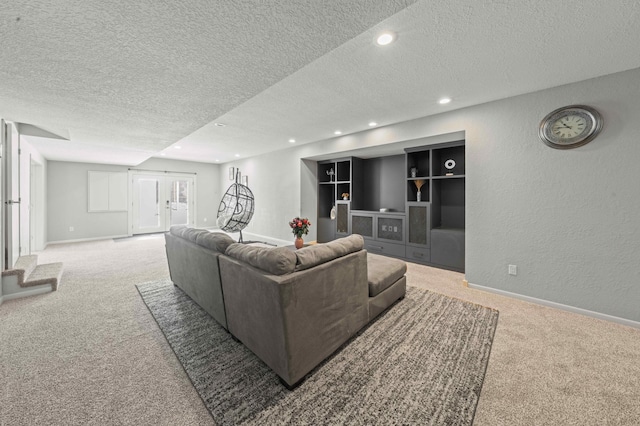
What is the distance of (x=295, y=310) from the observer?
1.51 metres

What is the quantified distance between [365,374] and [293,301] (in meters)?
0.74

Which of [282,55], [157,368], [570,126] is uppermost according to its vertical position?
[282,55]

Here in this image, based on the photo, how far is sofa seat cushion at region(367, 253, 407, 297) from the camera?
7.61 feet

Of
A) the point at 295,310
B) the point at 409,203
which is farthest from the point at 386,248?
the point at 295,310

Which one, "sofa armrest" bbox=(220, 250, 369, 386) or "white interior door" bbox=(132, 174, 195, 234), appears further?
"white interior door" bbox=(132, 174, 195, 234)

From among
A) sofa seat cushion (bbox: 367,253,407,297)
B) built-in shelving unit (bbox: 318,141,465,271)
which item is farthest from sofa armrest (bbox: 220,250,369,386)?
built-in shelving unit (bbox: 318,141,465,271)

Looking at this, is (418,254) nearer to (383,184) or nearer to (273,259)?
(383,184)

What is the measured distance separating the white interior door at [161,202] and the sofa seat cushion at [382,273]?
298 inches

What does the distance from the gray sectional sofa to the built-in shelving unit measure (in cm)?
201

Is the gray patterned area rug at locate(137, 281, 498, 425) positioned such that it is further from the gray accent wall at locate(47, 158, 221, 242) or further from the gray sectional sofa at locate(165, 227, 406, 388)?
the gray accent wall at locate(47, 158, 221, 242)

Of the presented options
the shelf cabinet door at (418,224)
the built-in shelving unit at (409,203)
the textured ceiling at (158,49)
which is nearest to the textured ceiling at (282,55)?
the textured ceiling at (158,49)

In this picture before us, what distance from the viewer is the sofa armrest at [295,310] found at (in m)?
1.49

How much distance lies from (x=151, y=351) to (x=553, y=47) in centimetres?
403

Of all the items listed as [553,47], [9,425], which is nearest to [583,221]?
[553,47]
